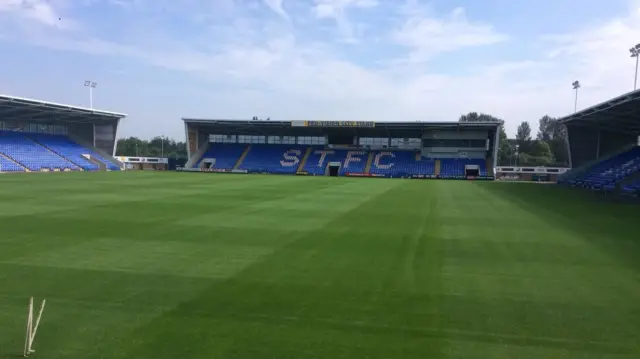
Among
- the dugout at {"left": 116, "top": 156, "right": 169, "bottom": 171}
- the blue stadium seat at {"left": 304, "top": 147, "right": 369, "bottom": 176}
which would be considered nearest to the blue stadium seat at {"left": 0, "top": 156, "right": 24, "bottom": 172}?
the dugout at {"left": 116, "top": 156, "right": 169, "bottom": 171}

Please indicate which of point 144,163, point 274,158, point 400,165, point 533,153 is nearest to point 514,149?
point 533,153

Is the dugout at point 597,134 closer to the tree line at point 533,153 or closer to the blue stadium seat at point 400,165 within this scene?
the blue stadium seat at point 400,165

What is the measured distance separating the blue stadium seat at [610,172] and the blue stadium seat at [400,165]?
20.8 meters

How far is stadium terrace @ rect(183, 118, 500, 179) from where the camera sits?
61.2 m

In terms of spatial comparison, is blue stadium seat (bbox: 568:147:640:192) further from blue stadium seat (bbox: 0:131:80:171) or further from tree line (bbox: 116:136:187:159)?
tree line (bbox: 116:136:187:159)

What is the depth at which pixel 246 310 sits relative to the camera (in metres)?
6.25

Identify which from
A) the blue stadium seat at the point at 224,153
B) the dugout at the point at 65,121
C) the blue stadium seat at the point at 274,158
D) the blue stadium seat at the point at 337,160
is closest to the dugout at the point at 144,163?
the dugout at the point at 65,121

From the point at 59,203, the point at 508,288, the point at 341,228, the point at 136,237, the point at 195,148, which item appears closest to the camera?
the point at 508,288

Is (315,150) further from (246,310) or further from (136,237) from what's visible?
(246,310)

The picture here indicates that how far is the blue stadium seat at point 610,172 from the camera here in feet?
106

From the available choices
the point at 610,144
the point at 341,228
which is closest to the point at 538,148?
the point at 610,144

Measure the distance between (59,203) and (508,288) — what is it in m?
18.1

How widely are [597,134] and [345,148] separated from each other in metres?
34.5

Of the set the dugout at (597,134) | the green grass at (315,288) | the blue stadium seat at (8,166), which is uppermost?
the dugout at (597,134)
